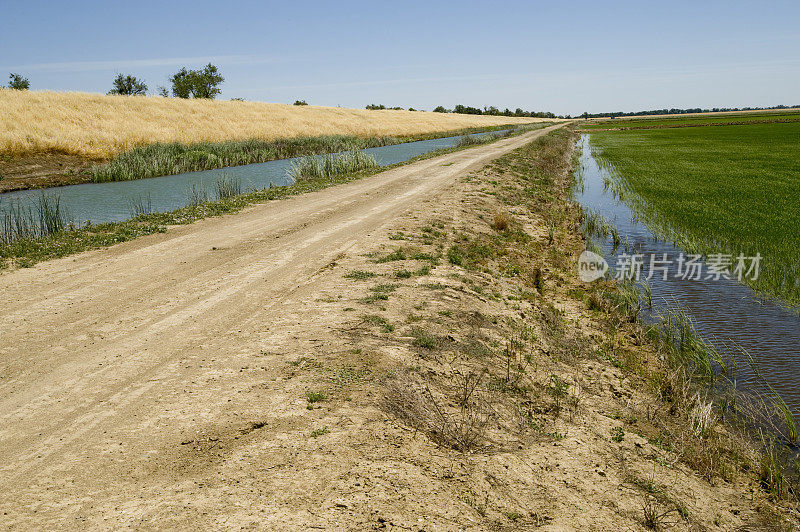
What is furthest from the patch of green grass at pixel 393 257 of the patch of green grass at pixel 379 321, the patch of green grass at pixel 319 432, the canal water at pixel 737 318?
the patch of green grass at pixel 319 432

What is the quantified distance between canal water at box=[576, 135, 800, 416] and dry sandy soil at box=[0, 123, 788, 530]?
2.29 m

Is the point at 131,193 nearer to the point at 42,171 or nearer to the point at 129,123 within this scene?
the point at 42,171

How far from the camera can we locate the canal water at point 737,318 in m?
7.93

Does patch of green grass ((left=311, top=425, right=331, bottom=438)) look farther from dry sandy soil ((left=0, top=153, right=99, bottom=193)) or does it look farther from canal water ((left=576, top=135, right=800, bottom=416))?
dry sandy soil ((left=0, top=153, right=99, bottom=193))

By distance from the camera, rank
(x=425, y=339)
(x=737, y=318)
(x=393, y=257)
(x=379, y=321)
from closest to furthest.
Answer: (x=425, y=339) < (x=379, y=321) < (x=737, y=318) < (x=393, y=257)

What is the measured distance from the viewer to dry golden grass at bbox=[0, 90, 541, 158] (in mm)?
33688

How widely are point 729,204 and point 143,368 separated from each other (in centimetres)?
2047

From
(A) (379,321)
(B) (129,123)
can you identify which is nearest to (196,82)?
(B) (129,123)

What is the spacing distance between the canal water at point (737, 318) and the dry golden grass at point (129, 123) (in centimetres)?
3547

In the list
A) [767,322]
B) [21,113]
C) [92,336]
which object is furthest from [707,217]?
[21,113]

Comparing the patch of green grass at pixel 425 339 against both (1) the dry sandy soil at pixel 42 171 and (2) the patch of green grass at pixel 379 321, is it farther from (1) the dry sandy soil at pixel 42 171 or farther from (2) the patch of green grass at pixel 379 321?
(1) the dry sandy soil at pixel 42 171

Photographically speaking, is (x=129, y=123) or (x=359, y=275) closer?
(x=359, y=275)

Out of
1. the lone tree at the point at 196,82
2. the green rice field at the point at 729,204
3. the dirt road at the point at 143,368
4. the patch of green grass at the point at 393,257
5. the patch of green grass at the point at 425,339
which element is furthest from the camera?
the lone tree at the point at 196,82

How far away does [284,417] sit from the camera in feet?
17.7
